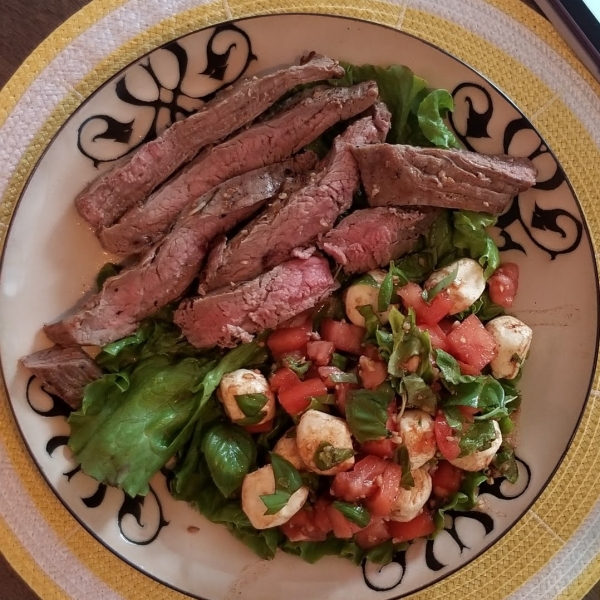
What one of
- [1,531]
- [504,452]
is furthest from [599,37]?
[1,531]

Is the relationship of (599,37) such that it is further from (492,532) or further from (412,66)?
(492,532)

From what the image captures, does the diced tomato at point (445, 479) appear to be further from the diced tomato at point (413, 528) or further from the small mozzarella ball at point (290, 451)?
the small mozzarella ball at point (290, 451)

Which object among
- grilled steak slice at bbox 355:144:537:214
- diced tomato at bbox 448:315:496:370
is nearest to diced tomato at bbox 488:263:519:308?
diced tomato at bbox 448:315:496:370

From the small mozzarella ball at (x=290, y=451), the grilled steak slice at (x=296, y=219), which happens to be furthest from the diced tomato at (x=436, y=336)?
the small mozzarella ball at (x=290, y=451)

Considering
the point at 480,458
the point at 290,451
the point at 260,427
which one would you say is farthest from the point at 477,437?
the point at 260,427

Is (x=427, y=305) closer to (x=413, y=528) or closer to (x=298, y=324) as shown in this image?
(x=298, y=324)
